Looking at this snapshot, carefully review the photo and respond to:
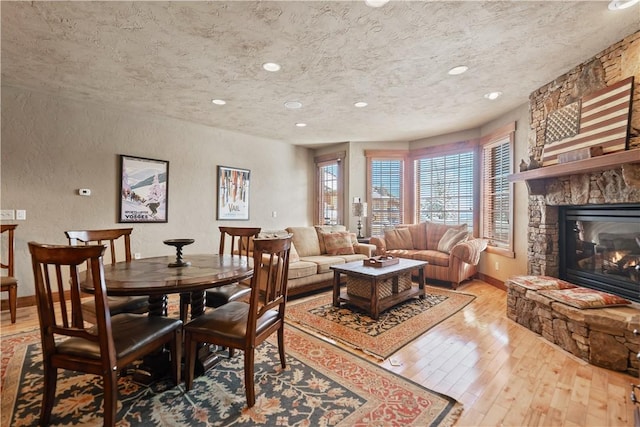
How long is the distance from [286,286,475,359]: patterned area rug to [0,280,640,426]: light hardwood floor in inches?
5.8

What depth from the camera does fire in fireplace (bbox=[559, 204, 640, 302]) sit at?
2664mm

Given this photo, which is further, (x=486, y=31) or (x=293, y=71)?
(x=293, y=71)

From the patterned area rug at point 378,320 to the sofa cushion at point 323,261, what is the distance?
36 cm

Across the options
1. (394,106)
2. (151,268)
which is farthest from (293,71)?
(151,268)

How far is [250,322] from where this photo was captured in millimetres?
1743

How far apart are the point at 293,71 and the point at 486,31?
1716 millimetres

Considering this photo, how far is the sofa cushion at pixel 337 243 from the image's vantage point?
15.8 ft

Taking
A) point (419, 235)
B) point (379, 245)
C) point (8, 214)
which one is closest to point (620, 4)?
point (419, 235)

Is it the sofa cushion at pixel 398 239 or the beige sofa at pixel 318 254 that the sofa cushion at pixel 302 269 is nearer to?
the beige sofa at pixel 318 254

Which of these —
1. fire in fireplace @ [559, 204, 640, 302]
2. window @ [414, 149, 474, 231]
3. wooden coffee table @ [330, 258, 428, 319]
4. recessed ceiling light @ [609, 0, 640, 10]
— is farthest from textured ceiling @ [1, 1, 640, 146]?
wooden coffee table @ [330, 258, 428, 319]

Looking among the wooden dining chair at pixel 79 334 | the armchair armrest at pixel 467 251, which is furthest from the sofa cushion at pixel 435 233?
the wooden dining chair at pixel 79 334

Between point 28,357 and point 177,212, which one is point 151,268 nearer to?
point 28,357

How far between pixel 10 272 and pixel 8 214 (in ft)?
2.44

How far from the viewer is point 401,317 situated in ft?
10.6
